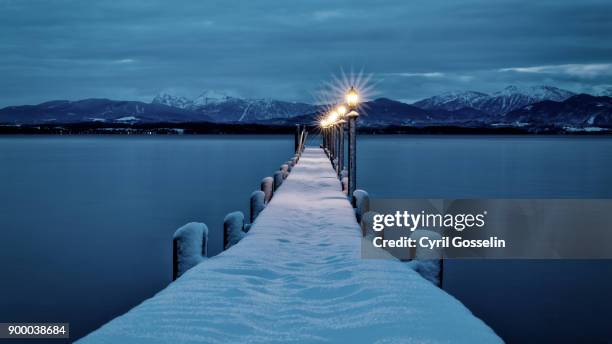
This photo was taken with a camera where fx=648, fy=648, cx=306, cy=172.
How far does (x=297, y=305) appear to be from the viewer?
5.56 meters

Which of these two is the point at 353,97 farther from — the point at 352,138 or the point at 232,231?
the point at 232,231

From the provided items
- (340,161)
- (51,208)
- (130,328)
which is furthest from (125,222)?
(130,328)

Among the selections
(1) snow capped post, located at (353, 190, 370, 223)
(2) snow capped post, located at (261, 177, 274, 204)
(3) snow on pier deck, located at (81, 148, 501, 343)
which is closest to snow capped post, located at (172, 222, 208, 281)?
(3) snow on pier deck, located at (81, 148, 501, 343)

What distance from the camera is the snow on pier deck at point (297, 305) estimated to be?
4.57m

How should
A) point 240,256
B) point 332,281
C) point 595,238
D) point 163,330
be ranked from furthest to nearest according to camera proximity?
point 595,238 < point 240,256 < point 332,281 < point 163,330

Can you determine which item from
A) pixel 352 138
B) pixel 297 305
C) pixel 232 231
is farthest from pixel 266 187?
pixel 297 305

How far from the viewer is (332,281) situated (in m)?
6.53

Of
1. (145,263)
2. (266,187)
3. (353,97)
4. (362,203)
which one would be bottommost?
(145,263)

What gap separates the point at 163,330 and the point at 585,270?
14.1 meters

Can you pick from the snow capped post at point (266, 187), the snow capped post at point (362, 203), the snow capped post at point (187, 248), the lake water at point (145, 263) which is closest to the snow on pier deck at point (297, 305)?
the snow capped post at point (187, 248)

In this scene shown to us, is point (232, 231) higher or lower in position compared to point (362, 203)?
lower

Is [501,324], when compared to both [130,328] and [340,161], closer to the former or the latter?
[130,328]

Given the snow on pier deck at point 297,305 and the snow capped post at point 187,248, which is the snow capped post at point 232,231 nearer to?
the snow on pier deck at point 297,305

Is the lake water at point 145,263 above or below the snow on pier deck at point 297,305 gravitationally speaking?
below
